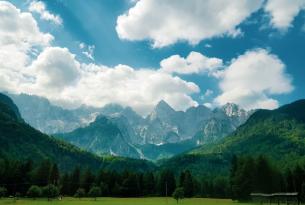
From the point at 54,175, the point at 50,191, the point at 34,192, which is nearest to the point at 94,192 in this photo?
the point at 54,175

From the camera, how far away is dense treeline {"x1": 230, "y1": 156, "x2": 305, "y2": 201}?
138m

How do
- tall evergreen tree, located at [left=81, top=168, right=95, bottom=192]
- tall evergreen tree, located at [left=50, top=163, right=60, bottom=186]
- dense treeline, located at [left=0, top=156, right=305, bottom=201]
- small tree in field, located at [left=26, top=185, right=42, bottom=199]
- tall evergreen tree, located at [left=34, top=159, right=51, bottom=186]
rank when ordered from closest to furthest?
dense treeline, located at [left=0, top=156, right=305, bottom=201] → small tree in field, located at [left=26, top=185, right=42, bottom=199] → tall evergreen tree, located at [left=34, top=159, right=51, bottom=186] → tall evergreen tree, located at [left=50, top=163, right=60, bottom=186] → tall evergreen tree, located at [left=81, top=168, right=95, bottom=192]

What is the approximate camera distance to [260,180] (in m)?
142

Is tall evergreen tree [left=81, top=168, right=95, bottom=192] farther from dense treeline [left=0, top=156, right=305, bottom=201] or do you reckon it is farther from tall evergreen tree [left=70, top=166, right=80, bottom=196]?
tall evergreen tree [left=70, top=166, right=80, bottom=196]

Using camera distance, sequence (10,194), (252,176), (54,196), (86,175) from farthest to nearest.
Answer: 1. (86,175)
2. (10,194)
3. (54,196)
4. (252,176)

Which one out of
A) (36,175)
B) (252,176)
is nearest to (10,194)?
(36,175)

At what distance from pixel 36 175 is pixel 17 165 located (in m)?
10.7

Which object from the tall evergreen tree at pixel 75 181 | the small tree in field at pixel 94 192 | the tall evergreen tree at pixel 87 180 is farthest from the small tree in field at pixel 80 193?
the tall evergreen tree at pixel 87 180

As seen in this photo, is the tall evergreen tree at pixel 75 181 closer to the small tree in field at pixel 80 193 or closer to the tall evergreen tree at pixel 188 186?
the small tree in field at pixel 80 193

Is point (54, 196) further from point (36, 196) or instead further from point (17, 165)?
point (17, 165)

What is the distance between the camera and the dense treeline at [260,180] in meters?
138

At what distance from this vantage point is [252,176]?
140 m

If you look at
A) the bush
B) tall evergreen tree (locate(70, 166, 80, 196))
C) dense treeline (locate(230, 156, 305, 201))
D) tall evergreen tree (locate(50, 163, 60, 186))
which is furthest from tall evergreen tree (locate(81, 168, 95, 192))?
dense treeline (locate(230, 156, 305, 201))

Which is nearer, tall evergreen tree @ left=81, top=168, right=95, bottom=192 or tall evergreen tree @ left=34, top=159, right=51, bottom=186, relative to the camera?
tall evergreen tree @ left=34, top=159, right=51, bottom=186
